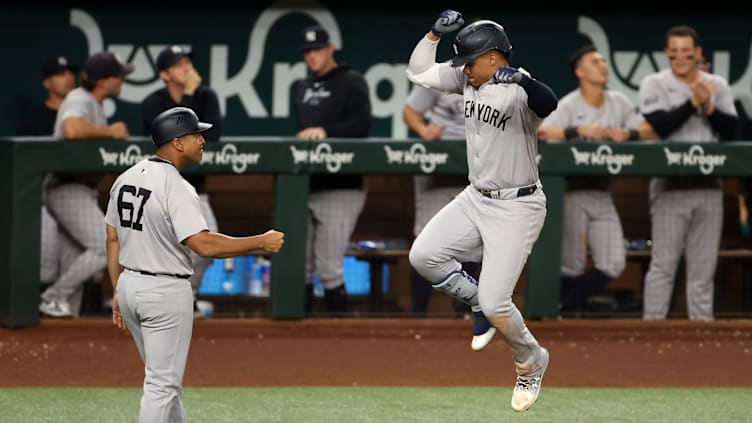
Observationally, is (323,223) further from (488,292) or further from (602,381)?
(488,292)

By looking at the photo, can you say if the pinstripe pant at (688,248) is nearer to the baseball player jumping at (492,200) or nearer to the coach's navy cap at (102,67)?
the baseball player jumping at (492,200)

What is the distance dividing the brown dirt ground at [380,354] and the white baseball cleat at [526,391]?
1302 mm

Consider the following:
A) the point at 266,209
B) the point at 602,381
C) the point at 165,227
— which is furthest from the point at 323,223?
the point at 165,227

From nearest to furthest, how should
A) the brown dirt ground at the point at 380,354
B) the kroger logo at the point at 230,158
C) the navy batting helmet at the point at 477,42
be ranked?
the navy batting helmet at the point at 477,42 → the brown dirt ground at the point at 380,354 → the kroger logo at the point at 230,158

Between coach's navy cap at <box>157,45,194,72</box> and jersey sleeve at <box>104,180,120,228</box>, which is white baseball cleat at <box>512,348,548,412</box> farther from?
coach's navy cap at <box>157,45,194,72</box>

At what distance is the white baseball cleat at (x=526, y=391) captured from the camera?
590 centimetres

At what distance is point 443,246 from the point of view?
5961mm

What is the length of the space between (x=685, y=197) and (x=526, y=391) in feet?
10.6

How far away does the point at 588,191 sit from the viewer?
8766 mm

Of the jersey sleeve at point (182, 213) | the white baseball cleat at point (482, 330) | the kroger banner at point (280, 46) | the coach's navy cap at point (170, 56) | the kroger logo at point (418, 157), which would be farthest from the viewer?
the kroger banner at point (280, 46)

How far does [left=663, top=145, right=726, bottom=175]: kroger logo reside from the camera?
859 cm

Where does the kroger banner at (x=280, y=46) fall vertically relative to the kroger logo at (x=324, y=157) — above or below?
above

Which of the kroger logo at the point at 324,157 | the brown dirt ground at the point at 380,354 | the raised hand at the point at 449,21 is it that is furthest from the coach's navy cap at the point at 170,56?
the raised hand at the point at 449,21

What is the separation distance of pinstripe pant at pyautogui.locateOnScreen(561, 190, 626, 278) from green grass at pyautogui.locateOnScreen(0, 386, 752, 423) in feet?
5.35
